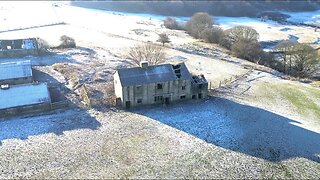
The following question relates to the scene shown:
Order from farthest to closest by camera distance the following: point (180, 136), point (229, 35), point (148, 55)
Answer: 1. point (229, 35)
2. point (148, 55)
3. point (180, 136)

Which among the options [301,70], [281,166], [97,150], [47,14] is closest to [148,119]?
[97,150]

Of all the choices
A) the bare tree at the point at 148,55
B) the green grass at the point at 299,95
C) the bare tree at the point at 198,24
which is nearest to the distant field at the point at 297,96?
the green grass at the point at 299,95

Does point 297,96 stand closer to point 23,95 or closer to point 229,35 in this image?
point 229,35

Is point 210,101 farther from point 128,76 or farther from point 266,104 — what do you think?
point 128,76

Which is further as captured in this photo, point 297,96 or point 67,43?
point 67,43

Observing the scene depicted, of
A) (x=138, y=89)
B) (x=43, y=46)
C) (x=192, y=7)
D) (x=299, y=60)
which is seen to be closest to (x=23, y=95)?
(x=138, y=89)

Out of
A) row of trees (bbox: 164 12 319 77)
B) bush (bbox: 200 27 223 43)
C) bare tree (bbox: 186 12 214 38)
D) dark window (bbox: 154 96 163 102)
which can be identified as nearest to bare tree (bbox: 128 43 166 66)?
dark window (bbox: 154 96 163 102)

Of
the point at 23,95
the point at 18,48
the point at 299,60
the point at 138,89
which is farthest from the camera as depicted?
the point at 18,48

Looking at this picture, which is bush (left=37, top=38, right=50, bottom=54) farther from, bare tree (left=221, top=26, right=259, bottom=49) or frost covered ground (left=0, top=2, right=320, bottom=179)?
bare tree (left=221, top=26, right=259, bottom=49)
